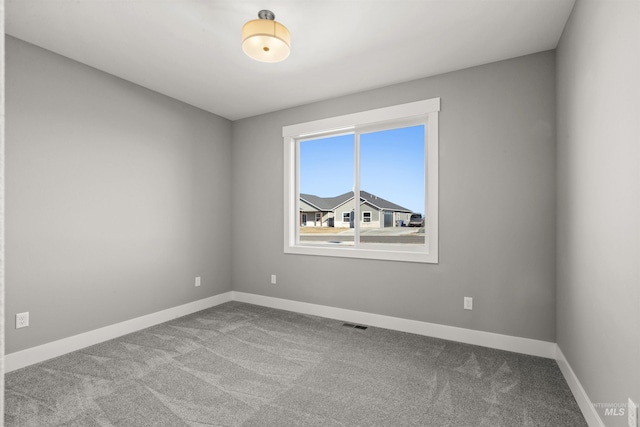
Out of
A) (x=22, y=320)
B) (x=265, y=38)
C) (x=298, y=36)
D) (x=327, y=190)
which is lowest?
(x=22, y=320)

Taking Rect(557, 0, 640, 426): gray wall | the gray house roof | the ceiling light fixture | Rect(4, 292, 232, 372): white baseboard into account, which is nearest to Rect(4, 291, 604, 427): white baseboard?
Rect(4, 292, 232, 372): white baseboard

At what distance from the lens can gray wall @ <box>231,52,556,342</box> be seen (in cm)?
268

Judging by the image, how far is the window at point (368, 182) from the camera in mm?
3268

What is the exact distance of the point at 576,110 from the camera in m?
2.10

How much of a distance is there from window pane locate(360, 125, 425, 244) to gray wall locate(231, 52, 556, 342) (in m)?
0.30

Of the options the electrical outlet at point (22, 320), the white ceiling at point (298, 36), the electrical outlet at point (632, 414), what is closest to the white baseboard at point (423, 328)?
the electrical outlet at point (632, 414)

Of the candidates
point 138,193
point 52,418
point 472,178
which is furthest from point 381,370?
point 138,193

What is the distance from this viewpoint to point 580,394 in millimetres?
1951

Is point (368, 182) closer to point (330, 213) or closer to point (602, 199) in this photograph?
point (330, 213)

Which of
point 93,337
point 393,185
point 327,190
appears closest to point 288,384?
point 93,337

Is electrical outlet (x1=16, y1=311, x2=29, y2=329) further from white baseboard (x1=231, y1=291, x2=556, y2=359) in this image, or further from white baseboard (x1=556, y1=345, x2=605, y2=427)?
white baseboard (x1=556, y1=345, x2=605, y2=427)

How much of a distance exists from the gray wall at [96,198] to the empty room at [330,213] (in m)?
0.02

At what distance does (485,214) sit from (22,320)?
3.97 m

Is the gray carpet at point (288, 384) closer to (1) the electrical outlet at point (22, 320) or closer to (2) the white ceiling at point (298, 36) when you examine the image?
(1) the electrical outlet at point (22, 320)
